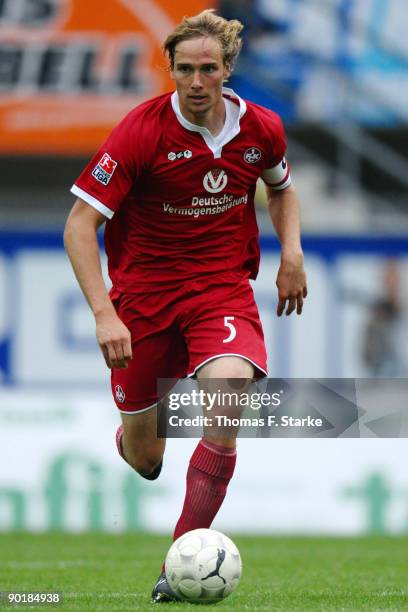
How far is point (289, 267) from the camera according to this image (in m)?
6.28

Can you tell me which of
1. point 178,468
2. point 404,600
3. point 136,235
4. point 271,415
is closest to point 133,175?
point 136,235

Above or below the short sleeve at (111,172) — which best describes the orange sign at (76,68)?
above

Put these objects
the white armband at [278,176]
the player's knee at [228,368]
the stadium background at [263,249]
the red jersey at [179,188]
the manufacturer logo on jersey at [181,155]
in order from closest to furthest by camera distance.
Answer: the player's knee at [228,368] → the red jersey at [179,188] → the manufacturer logo on jersey at [181,155] → the white armband at [278,176] → the stadium background at [263,249]

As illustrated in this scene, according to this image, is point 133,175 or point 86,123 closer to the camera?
point 133,175

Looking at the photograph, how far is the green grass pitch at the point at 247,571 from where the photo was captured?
5.85m

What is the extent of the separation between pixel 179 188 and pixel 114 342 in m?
0.83

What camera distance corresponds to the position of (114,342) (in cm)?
566

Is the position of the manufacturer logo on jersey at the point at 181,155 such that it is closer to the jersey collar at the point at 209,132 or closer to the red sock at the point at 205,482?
the jersey collar at the point at 209,132

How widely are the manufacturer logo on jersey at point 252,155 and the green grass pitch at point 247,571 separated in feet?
6.21

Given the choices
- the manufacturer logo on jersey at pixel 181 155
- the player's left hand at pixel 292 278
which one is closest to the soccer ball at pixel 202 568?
the player's left hand at pixel 292 278

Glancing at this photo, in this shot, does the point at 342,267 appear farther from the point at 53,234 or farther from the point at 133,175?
the point at 133,175

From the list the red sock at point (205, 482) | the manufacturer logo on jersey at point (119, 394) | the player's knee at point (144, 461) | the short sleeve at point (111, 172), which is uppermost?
the short sleeve at point (111, 172)

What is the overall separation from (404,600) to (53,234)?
30.0ft

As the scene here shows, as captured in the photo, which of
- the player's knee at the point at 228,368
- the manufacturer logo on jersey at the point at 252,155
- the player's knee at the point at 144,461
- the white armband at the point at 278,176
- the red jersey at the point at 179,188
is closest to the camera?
the player's knee at the point at 228,368
